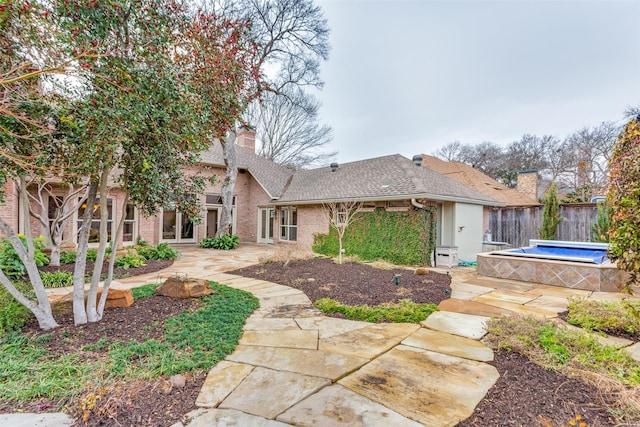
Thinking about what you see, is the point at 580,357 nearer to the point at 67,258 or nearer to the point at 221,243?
the point at 67,258

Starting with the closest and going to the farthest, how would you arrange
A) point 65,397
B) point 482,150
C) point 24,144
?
point 65,397 < point 24,144 < point 482,150

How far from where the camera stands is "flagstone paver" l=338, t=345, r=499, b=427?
2.12m

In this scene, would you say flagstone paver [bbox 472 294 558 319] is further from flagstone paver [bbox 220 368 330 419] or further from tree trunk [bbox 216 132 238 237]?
tree trunk [bbox 216 132 238 237]

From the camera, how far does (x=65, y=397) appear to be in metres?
2.19

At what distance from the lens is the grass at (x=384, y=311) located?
4.21m

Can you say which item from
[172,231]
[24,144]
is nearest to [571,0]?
[24,144]

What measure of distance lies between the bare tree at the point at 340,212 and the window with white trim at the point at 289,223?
244 centimetres

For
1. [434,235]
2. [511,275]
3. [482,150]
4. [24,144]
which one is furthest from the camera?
[482,150]

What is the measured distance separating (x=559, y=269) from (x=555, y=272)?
0.11 m

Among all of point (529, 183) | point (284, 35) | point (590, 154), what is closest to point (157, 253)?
point (284, 35)

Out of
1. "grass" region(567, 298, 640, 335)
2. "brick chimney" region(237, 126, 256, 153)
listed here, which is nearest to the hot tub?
"grass" region(567, 298, 640, 335)

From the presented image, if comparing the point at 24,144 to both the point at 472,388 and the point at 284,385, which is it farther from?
the point at 472,388

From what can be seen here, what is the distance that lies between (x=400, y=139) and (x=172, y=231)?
18124 mm

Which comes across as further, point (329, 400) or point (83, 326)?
point (83, 326)
